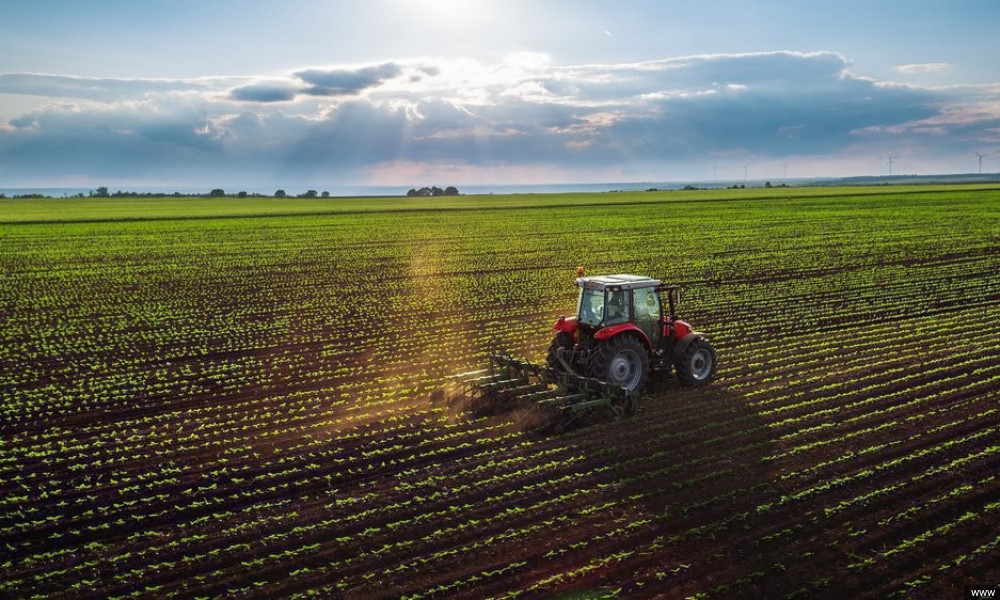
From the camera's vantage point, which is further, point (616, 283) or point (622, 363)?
point (616, 283)

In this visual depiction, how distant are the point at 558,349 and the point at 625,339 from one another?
1.27 meters

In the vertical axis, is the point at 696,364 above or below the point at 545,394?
above

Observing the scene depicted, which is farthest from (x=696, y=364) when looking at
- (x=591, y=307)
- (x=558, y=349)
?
(x=558, y=349)

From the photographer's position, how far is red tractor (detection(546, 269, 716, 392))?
13.1 meters

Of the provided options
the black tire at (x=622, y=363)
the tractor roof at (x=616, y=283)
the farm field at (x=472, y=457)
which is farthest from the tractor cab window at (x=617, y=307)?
the farm field at (x=472, y=457)

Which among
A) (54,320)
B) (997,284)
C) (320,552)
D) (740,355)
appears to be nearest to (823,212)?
(997,284)

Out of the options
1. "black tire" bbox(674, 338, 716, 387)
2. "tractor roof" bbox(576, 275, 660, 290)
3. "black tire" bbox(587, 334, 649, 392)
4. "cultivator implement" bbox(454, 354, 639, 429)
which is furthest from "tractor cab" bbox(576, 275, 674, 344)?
"cultivator implement" bbox(454, 354, 639, 429)

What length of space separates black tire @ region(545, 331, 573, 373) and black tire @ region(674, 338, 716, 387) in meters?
2.07

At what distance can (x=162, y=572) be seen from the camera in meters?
8.38

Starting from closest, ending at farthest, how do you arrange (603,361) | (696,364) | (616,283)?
(603,361), (616,283), (696,364)

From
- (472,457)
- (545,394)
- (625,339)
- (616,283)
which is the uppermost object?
(616,283)

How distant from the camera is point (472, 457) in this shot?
447 inches

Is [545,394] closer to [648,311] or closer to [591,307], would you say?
[591,307]

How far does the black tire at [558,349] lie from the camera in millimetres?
13611
